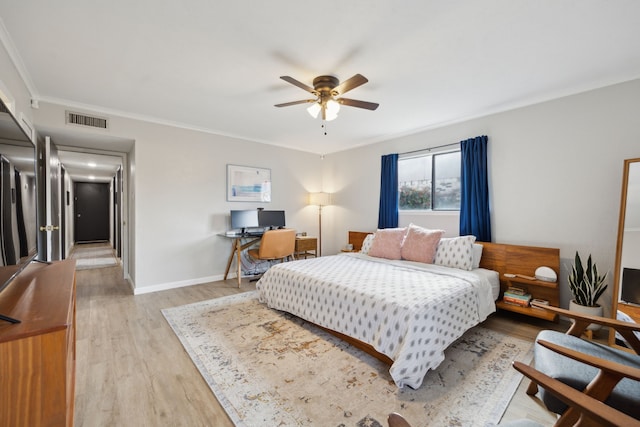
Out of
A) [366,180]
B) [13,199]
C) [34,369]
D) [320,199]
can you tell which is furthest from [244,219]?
[34,369]

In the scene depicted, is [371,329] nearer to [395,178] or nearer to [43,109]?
[395,178]

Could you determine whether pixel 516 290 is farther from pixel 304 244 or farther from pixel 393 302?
pixel 304 244

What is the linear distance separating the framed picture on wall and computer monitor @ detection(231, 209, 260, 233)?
0.26 metres

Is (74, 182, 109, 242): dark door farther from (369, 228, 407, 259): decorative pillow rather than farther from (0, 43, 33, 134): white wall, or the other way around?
(369, 228, 407, 259): decorative pillow

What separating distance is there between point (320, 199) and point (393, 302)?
3520mm

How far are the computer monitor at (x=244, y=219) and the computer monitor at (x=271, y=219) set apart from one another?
0.09 meters

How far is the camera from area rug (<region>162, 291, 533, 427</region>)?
1571mm

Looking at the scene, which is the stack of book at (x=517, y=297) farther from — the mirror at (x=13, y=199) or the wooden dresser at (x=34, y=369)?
the mirror at (x=13, y=199)

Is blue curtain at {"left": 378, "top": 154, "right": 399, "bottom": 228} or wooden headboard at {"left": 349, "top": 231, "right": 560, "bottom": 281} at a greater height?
blue curtain at {"left": 378, "top": 154, "right": 399, "bottom": 228}

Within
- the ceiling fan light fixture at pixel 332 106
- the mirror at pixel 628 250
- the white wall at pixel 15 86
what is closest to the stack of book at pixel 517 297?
the mirror at pixel 628 250

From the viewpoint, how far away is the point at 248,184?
15.5 ft

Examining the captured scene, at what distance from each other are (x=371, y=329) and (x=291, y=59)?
226cm

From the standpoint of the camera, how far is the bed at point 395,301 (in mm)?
1860

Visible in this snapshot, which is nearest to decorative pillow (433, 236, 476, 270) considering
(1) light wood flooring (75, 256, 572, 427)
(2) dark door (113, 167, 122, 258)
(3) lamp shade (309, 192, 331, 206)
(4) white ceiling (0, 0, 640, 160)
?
(1) light wood flooring (75, 256, 572, 427)
